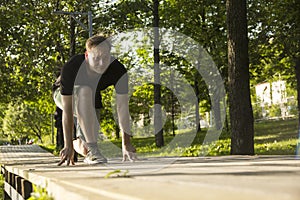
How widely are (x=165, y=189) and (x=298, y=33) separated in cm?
1804

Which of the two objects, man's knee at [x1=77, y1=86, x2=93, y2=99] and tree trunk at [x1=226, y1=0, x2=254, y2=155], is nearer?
man's knee at [x1=77, y1=86, x2=93, y2=99]

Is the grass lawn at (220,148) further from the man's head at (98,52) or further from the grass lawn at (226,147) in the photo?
the man's head at (98,52)

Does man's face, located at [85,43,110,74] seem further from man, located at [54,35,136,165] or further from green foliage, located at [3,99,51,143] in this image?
green foliage, located at [3,99,51,143]

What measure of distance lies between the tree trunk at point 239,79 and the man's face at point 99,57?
5614 millimetres

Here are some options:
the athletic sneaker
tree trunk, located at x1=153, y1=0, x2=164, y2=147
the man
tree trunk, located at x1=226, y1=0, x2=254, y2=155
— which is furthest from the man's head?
tree trunk, located at x1=153, y1=0, x2=164, y2=147

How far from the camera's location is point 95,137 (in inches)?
233

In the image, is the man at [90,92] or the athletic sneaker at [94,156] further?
the athletic sneaker at [94,156]

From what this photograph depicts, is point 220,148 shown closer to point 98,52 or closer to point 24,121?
point 98,52

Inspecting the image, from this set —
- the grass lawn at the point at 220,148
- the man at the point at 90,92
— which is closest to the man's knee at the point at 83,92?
the man at the point at 90,92

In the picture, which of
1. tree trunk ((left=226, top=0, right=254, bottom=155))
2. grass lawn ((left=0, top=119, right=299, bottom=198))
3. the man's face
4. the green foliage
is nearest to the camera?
the man's face

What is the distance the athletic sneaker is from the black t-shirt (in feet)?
2.13

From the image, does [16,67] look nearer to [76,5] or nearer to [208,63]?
[76,5]

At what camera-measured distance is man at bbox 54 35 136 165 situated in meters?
5.55

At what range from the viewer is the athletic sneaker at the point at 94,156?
570 centimetres
